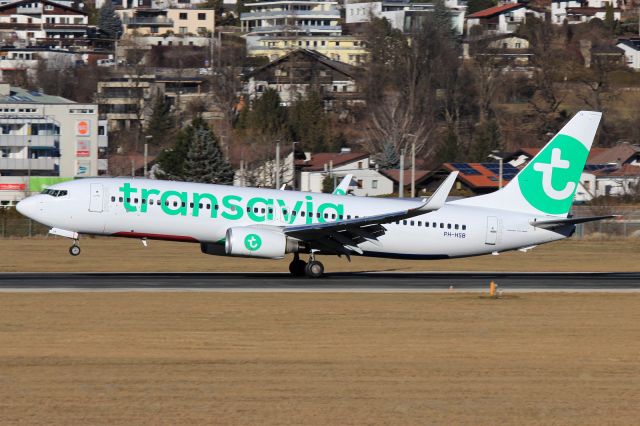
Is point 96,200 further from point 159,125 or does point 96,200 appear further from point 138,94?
point 138,94

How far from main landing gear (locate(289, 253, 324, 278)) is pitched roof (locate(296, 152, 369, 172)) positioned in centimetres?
8285

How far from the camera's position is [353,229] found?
1759 inches

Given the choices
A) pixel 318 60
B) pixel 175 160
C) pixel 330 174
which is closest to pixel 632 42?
pixel 318 60

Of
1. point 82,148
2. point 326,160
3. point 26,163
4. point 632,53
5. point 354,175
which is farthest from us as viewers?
point 632,53

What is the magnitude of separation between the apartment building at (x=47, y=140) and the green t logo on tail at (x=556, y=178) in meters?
77.3

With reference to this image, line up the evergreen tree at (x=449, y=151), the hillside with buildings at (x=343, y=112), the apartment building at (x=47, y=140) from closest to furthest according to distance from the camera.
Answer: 1. the apartment building at (x=47, y=140)
2. the hillside with buildings at (x=343, y=112)
3. the evergreen tree at (x=449, y=151)

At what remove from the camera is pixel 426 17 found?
194000 mm

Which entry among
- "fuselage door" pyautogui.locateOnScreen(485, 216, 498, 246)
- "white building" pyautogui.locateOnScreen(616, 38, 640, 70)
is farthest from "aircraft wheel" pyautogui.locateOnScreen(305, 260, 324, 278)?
"white building" pyautogui.locateOnScreen(616, 38, 640, 70)

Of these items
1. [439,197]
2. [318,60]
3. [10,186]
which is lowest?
[10,186]

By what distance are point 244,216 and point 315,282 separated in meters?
3.58

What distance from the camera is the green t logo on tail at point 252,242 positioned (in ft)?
141

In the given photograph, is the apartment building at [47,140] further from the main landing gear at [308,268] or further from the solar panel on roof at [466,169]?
the main landing gear at [308,268]
